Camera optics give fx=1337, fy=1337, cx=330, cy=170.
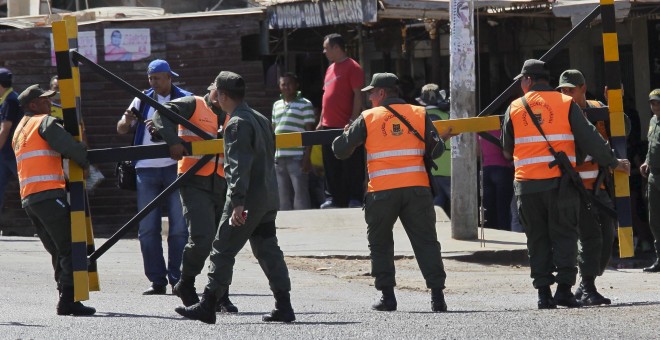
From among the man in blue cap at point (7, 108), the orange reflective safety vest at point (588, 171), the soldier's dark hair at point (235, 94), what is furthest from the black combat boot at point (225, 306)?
the man in blue cap at point (7, 108)

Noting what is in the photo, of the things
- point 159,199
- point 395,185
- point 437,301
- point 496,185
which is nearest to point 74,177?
point 159,199

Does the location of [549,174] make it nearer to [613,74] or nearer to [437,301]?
[613,74]

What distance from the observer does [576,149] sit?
377 inches

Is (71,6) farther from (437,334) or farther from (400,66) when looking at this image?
(437,334)

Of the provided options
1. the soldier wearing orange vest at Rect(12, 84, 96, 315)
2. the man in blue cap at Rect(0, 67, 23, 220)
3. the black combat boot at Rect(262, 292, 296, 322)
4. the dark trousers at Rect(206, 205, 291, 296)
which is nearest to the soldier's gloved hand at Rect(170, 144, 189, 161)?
the soldier wearing orange vest at Rect(12, 84, 96, 315)

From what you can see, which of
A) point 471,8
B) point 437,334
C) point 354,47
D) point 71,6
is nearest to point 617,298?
point 437,334

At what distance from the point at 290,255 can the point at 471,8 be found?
308 centimetres

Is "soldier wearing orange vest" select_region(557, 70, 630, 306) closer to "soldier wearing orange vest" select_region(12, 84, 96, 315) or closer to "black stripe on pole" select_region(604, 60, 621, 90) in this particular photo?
"black stripe on pole" select_region(604, 60, 621, 90)

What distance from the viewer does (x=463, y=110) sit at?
1345 centimetres

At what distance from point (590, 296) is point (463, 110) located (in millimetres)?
3995

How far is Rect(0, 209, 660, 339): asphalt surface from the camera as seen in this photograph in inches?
317

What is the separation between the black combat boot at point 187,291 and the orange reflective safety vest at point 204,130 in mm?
843

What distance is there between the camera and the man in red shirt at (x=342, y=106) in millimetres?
14703

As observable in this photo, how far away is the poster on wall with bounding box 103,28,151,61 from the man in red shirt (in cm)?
281
